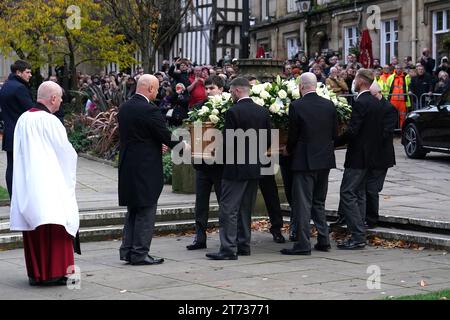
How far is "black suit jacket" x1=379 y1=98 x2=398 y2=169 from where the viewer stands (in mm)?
11492

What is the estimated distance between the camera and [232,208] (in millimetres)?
10656

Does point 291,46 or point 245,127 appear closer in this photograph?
point 245,127

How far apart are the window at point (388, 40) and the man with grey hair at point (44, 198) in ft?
77.9

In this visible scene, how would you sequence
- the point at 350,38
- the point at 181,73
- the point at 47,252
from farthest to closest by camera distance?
the point at 350,38 < the point at 181,73 < the point at 47,252

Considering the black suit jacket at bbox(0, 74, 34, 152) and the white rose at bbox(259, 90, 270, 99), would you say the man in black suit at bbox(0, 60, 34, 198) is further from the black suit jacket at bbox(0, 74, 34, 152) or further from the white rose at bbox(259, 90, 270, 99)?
the white rose at bbox(259, 90, 270, 99)

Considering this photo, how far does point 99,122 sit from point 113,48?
911 centimetres

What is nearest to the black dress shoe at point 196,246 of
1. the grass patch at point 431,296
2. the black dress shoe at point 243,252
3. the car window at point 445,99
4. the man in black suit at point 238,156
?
the black dress shoe at point 243,252

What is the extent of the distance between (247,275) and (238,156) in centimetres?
162

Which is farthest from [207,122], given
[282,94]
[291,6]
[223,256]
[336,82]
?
[291,6]

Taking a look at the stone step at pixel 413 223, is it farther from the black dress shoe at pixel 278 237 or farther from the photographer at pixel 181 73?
the photographer at pixel 181 73

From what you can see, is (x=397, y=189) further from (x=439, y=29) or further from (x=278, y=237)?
(x=439, y=29)

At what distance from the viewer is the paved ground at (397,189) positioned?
43.5 ft

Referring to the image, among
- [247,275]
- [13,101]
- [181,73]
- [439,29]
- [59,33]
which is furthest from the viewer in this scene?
[59,33]
